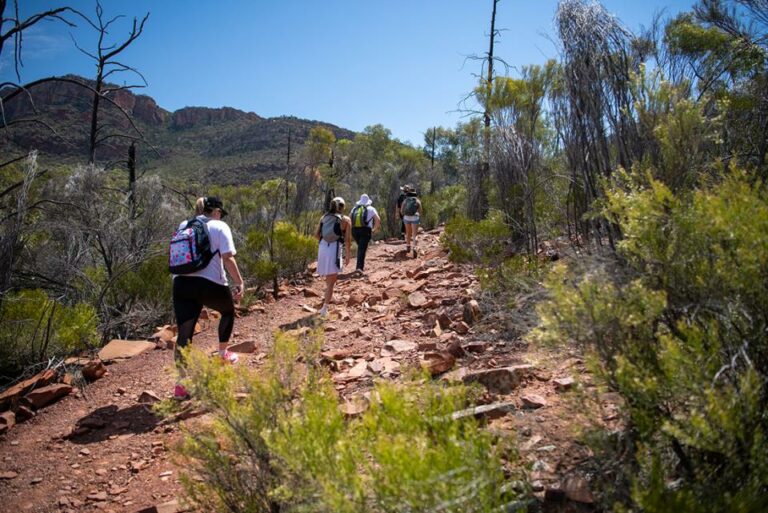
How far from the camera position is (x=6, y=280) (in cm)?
441

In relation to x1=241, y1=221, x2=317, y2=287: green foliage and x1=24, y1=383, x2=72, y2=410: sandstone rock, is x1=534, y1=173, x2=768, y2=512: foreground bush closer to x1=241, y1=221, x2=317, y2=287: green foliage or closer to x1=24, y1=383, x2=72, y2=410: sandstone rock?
x1=24, y1=383, x2=72, y2=410: sandstone rock

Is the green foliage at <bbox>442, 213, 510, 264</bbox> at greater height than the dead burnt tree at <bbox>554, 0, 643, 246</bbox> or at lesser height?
lesser

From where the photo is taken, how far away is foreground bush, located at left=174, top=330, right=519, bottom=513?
4.86ft

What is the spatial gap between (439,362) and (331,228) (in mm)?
3176

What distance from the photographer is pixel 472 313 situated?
4.52 m

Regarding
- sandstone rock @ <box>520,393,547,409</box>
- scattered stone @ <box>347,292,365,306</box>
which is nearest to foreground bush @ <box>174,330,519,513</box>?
sandstone rock @ <box>520,393,547,409</box>

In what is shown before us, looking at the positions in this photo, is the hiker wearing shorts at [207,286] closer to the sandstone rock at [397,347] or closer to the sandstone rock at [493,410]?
the sandstone rock at [397,347]

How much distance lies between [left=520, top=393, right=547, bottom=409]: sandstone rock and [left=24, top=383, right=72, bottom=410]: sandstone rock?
167 inches

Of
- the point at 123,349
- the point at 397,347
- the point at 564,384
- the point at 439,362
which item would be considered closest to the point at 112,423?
the point at 123,349

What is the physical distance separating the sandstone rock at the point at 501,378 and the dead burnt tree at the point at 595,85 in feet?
5.57

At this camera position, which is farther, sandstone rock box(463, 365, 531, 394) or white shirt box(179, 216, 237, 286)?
white shirt box(179, 216, 237, 286)

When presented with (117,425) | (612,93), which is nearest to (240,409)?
(117,425)

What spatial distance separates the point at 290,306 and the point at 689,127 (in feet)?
19.0

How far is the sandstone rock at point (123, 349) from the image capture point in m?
5.19
